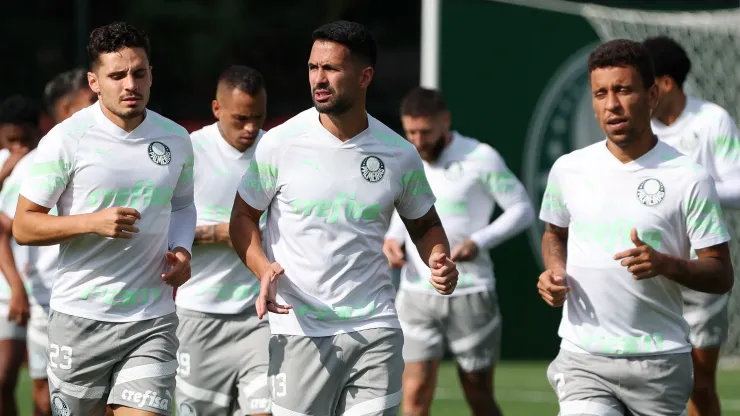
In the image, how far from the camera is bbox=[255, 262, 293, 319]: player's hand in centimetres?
599

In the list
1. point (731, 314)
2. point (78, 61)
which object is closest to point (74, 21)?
point (78, 61)

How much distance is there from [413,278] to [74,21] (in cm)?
1085

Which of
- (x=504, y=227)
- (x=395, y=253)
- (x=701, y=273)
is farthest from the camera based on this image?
(x=504, y=227)

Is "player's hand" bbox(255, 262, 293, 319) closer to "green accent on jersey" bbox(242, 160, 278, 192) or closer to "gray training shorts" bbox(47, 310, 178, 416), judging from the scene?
"green accent on jersey" bbox(242, 160, 278, 192)

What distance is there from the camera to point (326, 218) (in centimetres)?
631

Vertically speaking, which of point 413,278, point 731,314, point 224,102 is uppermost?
point 224,102

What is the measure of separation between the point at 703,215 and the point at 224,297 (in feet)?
9.92

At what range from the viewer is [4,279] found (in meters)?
9.73

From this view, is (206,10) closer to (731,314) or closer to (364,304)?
(731,314)

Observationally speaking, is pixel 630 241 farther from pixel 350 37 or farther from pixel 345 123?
pixel 350 37

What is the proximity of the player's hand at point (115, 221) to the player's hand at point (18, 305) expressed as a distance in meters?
3.02

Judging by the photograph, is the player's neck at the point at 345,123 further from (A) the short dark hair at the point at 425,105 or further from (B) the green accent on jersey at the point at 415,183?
(A) the short dark hair at the point at 425,105

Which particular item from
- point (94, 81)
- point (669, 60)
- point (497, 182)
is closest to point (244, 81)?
point (94, 81)

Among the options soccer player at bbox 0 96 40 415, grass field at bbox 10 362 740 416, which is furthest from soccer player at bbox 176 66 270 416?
grass field at bbox 10 362 740 416
